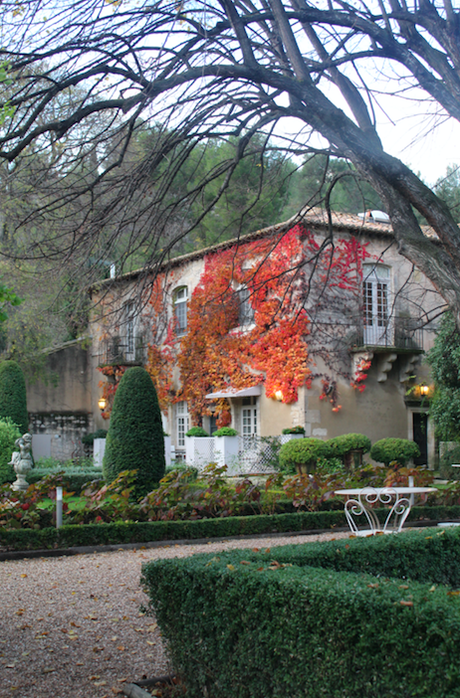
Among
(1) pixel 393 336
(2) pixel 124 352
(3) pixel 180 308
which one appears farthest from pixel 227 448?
(2) pixel 124 352

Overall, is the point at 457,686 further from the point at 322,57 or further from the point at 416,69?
the point at 322,57

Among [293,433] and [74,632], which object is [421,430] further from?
Answer: [74,632]

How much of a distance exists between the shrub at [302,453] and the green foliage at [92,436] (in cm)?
874

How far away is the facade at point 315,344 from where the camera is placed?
1655 cm

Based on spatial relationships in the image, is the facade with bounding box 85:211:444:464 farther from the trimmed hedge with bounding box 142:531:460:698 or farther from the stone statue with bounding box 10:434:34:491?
the trimmed hedge with bounding box 142:531:460:698

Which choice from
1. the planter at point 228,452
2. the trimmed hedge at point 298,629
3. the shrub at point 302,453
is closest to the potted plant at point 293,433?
the shrub at point 302,453

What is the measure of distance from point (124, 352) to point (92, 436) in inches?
130

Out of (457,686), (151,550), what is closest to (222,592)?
(457,686)

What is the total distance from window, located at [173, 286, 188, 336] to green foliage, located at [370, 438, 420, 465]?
27.0 ft

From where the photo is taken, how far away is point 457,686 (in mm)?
2328

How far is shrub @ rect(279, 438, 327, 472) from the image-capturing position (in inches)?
574

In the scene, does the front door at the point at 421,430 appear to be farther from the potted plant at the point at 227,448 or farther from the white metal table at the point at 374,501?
the white metal table at the point at 374,501

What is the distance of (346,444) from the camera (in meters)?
15.2

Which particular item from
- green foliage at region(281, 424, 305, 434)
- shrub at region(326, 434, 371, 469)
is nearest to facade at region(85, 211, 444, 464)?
green foliage at region(281, 424, 305, 434)
